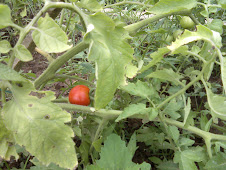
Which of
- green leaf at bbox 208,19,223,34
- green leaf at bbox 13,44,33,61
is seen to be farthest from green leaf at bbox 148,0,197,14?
green leaf at bbox 13,44,33,61

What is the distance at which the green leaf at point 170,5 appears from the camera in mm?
754

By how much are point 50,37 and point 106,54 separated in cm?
16

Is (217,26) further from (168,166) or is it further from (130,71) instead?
(168,166)

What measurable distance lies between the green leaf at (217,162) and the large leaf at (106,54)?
19.6 inches

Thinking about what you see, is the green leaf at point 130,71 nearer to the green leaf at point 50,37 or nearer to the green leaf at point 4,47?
the green leaf at point 50,37

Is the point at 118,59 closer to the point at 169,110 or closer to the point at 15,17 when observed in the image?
the point at 169,110

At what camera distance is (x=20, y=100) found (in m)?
0.62

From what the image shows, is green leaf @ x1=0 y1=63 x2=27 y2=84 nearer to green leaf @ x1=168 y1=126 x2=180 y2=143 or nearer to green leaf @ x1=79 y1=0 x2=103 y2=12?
green leaf @ x1=79 y1=0 x2=103 y2=12

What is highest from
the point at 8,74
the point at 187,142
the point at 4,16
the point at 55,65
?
the point at 4,16

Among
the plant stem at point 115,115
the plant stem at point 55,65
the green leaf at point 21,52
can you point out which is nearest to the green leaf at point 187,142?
the plant stem at point 115,115

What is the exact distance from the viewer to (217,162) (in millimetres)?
805

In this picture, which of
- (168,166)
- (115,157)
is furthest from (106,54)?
(168,166)

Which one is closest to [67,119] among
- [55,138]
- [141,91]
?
[55,138]

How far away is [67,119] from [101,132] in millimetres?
471
